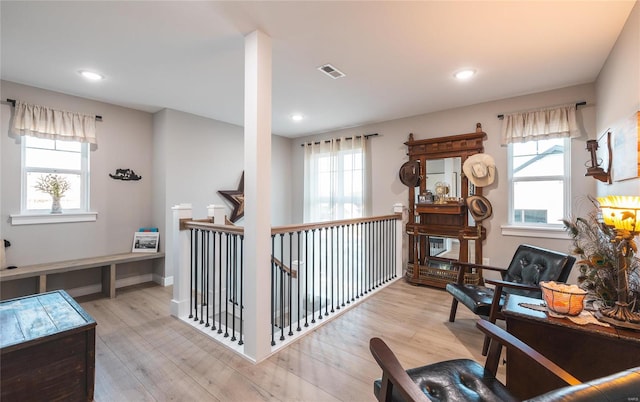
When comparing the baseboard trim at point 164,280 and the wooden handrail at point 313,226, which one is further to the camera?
the baseboard trim at point 164,280

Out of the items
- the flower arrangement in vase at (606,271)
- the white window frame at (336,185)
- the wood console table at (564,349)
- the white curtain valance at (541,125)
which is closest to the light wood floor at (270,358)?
the wood console table at (564,349)

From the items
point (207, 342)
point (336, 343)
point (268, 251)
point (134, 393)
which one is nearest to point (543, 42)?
point (268, 251)

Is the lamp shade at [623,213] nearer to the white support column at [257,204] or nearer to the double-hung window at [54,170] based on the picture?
the white support column at [257,204]

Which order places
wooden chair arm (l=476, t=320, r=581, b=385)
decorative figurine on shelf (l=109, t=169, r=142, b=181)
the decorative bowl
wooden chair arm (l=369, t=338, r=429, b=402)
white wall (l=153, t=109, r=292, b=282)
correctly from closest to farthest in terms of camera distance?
1. wooden chair arm (l=369, t=338, r=429, b=402)
2. wooden chair arm (l=476, t=320, r=581, b=385)
3. the decorative bowl
4. decorative figurine on shelf (l=109, t=169, r=142, b=181)
5. white wall (l=153, t=109, r=292, b=282)

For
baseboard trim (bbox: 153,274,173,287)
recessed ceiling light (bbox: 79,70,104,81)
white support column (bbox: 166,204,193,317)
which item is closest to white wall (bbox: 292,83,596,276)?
white support column (bbox: 166,204,193,317)

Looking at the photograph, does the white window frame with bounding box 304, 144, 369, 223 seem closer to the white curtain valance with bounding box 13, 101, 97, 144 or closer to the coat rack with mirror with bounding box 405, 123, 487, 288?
the coat rack with mirror with bounding box 405, 123, 487, 288

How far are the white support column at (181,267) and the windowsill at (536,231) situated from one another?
12.8ft

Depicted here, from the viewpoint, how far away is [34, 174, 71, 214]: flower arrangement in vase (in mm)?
3326

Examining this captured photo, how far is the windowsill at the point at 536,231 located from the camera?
319 cm

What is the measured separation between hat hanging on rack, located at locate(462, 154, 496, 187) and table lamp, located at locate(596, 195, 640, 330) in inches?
90.1

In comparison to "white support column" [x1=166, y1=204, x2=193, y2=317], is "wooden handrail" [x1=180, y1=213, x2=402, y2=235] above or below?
above

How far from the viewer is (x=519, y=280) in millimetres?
2494

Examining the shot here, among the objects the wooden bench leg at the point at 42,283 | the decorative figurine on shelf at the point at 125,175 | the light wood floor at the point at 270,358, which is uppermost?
the decorative figurine on shelf at the point at 125,175

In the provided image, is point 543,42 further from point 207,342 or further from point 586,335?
point 207,342
